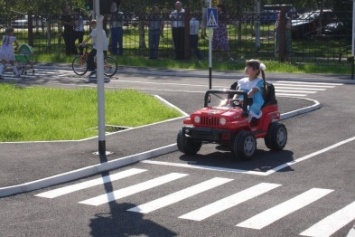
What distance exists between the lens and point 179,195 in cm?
1208

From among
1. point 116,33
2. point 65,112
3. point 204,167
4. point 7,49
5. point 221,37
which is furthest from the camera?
point 116,33

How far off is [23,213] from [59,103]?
10432 mm

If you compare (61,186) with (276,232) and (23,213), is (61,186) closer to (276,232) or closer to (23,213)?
(23,213)

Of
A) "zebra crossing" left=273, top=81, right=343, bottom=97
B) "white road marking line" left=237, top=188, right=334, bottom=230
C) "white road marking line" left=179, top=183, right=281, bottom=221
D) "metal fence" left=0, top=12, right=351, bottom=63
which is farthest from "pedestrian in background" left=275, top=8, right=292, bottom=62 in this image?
"white road marking line" left=237, top=188, right=334, bottom=230

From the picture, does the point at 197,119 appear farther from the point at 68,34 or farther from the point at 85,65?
the point at 68,34

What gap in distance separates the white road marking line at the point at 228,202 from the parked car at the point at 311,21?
878 inches

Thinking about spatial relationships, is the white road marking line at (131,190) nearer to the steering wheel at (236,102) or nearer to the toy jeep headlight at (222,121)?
the toy jeep headlight at (222,121)

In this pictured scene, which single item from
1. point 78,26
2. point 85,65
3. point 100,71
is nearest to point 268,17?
point 85,65

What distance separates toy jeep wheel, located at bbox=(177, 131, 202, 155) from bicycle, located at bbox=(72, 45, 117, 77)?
14231 mm

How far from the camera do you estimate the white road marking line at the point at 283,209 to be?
34.4ft

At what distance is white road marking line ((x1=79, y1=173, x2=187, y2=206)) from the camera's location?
11812 mm

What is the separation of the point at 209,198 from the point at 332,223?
1.98 metres

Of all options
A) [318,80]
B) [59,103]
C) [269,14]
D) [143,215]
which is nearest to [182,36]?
[269,14]

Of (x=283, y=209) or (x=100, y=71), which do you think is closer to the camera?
(x=283, y=209)
